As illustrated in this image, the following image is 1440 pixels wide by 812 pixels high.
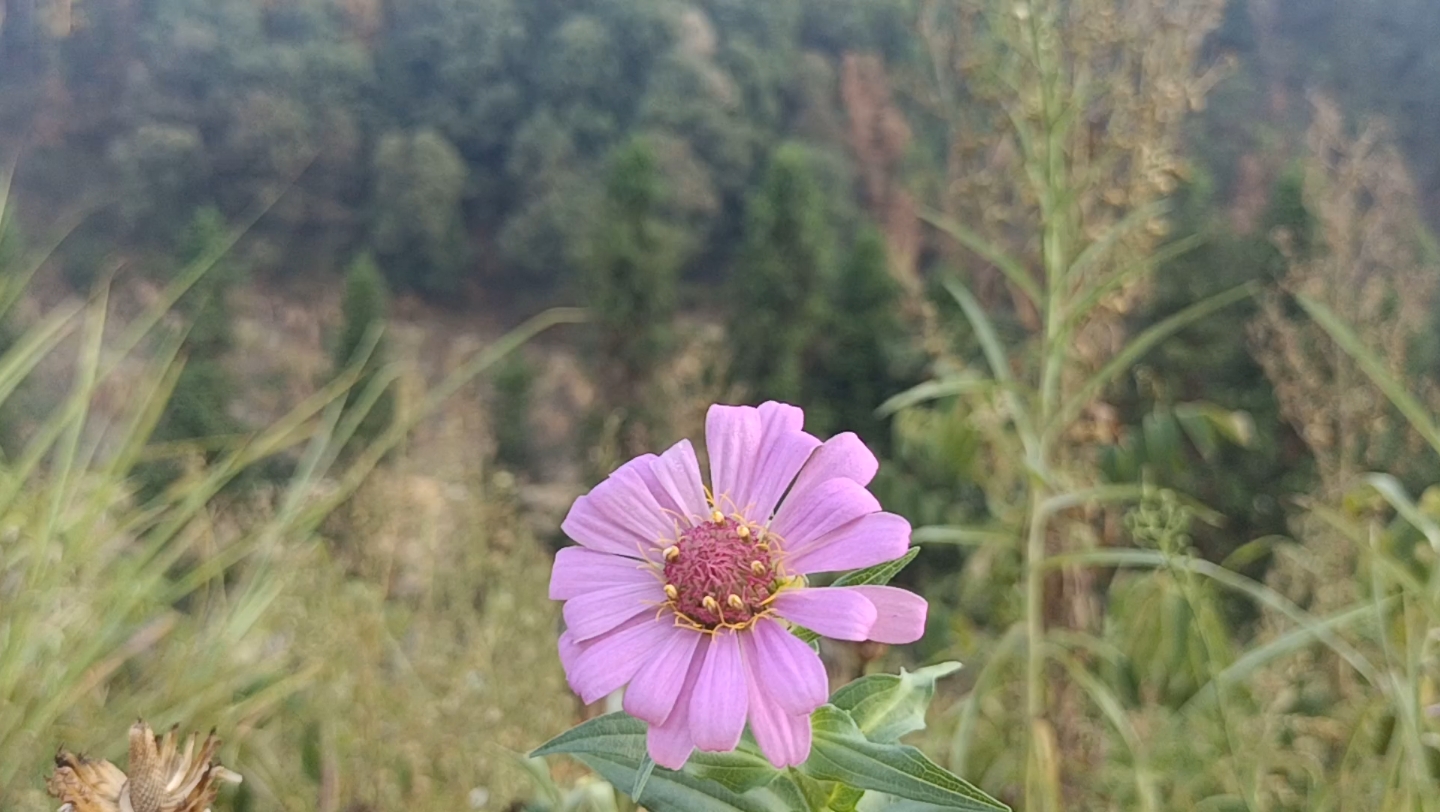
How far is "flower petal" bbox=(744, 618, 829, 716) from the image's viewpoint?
0.25 metres

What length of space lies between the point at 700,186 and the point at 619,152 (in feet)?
3.45

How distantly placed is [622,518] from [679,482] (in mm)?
27

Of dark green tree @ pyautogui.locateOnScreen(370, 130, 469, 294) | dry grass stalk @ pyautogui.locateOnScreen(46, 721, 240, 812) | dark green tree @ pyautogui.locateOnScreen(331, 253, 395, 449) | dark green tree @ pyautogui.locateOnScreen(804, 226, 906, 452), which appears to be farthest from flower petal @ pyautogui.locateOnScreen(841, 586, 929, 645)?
dark green tree @ pyautogui.locateOnScreen(370, 130, 469, 294)

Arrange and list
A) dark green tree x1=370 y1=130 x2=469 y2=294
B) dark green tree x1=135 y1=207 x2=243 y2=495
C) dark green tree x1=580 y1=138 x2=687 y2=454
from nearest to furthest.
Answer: dark green tree x1=135 y1=207 x2=243 y2=495 < dark green tree x1=370 y1=130 x2=469 y2=294 < dark green tree x1=580 y1=138 x2=687 y2=454

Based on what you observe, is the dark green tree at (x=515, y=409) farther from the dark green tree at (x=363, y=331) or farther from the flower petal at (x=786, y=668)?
the flower petal at (x=786, y=668)

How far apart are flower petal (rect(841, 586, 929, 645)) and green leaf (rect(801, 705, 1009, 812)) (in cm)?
3

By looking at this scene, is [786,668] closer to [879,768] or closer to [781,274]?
[879,768]

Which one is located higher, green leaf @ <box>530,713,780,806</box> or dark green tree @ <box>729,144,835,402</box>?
dark green tree @ <box>729,144,835,402</box>

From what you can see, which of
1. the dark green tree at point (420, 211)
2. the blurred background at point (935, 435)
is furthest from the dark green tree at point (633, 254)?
the blurred background at point (935, 435)

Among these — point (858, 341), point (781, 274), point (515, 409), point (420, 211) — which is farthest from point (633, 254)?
point (515, 409)

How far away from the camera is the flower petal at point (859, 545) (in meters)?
0.27

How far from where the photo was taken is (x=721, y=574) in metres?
0.31

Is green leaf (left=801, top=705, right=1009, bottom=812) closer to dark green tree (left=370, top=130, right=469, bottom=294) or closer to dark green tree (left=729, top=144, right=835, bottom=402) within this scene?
dark green tree (left=729, top=144, right=835, bottom=402)

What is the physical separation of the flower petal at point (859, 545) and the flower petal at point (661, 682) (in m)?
0.04
